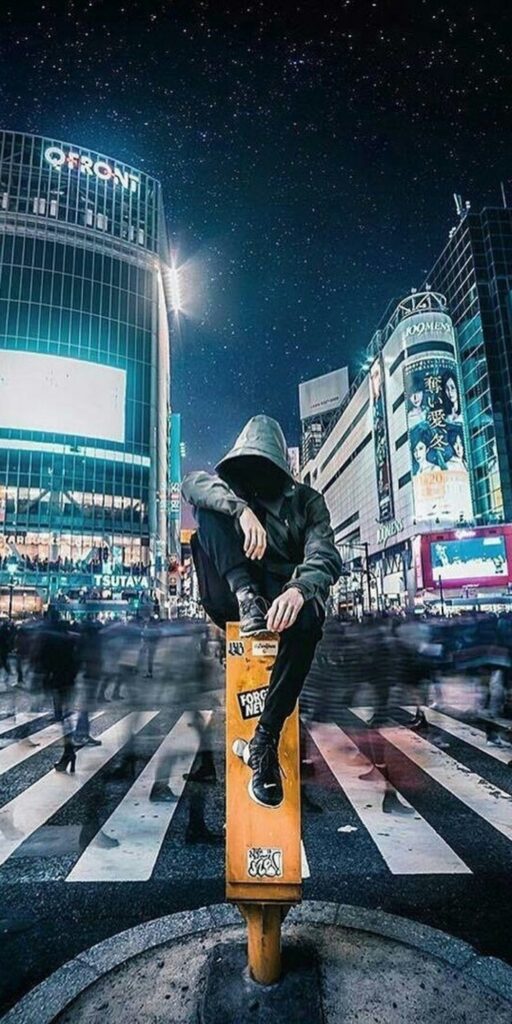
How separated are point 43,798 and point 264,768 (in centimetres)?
436

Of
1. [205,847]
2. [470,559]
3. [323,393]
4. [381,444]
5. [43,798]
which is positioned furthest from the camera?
[323,393]

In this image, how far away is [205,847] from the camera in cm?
412

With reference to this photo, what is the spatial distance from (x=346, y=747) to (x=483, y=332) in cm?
7089

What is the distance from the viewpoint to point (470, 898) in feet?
10.6

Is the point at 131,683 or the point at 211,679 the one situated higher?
the point at 211,679

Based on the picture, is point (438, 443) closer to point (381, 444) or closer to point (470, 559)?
point (470, 559)

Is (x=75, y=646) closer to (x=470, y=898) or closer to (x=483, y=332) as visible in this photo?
(x=470, y=898)

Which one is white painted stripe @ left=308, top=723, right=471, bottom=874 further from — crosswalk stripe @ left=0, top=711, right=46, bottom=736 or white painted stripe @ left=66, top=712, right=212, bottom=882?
crosswalk stripe @ left=0, top=711, right=46, bottom=736

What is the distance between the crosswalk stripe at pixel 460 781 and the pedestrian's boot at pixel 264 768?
10.7ft

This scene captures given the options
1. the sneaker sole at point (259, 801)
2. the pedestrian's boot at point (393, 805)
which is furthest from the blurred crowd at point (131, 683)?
the sneaker sole at point (259, 801)

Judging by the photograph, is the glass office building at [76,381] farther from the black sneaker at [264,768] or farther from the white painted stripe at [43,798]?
the black sneaker at [264,768]

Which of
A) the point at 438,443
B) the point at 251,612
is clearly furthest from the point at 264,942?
the point at 438,443

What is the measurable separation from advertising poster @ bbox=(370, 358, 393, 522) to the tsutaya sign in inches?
2389

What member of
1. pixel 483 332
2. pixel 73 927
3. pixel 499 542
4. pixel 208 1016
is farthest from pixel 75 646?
pixel 483 332
